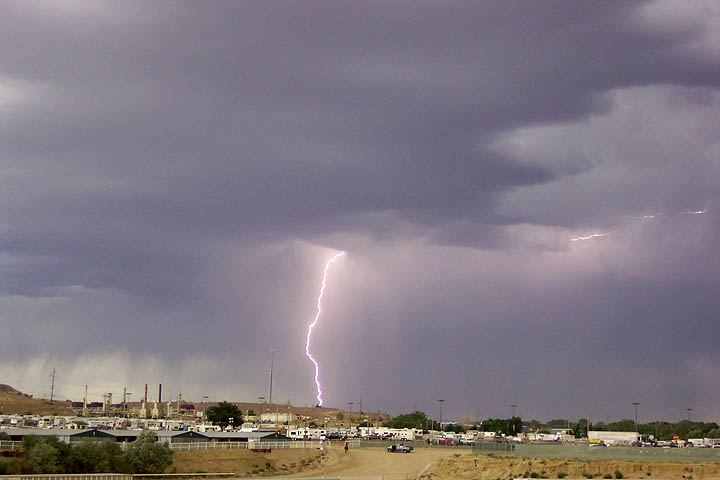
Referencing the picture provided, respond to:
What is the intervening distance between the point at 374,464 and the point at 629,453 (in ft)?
148

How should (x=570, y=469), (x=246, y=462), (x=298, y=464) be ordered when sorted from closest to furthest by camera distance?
(x=570, y=469)
(x=246, y=462)
(x=298, y=464)

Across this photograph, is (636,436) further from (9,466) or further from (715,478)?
(9,466)

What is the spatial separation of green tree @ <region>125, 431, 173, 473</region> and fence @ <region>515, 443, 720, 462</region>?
42890 mm

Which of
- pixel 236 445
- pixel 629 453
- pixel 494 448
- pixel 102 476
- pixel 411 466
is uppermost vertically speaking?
pixel 629 453

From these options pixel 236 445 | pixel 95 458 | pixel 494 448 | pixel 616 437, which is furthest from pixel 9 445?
pixel 616 437

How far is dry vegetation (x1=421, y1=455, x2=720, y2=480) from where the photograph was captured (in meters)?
77.7

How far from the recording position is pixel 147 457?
3816 inches

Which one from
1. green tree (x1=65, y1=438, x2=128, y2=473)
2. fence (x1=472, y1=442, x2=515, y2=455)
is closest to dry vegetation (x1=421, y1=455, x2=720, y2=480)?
fence (x1=472, y1=442, x2=515, y2=455)

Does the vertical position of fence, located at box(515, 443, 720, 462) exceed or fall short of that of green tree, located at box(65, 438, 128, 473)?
it exceeds it

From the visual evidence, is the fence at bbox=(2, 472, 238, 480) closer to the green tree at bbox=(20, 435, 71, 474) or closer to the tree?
the green tree at bbox=(20, 435, 71, 474)

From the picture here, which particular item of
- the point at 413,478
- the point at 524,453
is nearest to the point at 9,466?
the point at 413,478

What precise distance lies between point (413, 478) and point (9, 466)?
4538 centimetres

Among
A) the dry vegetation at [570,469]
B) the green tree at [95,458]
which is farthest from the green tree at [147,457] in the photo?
the dry vegetation at [570,469]

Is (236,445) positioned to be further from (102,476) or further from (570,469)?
(570,469)
